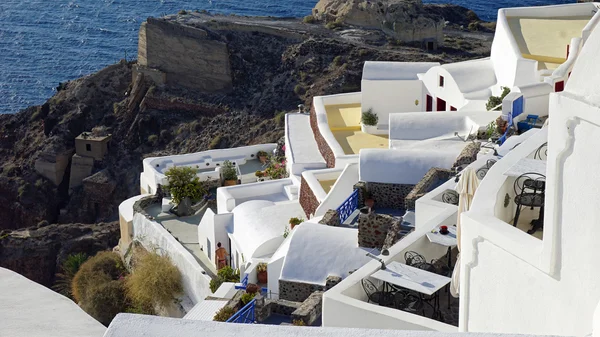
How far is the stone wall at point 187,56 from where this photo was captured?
2055 inches

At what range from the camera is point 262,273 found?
58.6ft

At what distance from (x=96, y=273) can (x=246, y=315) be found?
1183 centimetres

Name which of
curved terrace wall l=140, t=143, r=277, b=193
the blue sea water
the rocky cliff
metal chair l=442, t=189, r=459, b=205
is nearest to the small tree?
curved terrace wall l=140, t=143, r=277, b=193

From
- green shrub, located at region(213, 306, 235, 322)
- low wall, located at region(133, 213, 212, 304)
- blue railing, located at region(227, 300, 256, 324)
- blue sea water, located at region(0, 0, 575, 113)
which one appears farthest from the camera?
blue sea water, located at region(0, 0, 575, 113)

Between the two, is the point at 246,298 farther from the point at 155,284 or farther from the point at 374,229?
the point at 155,284

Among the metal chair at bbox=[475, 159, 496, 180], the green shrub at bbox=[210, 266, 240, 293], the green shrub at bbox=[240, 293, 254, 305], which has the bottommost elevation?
the green shrub at bbox=[210, 266, 240, 293]

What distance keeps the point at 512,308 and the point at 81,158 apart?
4308 cm

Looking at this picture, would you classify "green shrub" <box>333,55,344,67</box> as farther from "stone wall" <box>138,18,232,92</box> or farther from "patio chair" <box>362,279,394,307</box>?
"patio chair" <box>362,279,394,307</box>

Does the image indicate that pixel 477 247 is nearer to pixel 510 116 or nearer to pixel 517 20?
pixel 510 116

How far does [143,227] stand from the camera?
82.1ft

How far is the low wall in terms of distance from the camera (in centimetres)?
2069

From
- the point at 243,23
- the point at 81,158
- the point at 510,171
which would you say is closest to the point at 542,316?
the point at 510,171

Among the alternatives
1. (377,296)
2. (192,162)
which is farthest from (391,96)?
(377,296)

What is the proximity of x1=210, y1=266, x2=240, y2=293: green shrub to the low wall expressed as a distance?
0.72 feet
